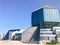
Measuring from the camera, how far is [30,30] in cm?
7019

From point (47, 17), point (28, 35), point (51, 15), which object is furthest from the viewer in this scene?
point (51, 15)

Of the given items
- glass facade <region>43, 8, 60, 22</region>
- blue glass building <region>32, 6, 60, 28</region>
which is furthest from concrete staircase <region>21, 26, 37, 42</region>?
glass facade <region>43, 8, 60, 22</region>

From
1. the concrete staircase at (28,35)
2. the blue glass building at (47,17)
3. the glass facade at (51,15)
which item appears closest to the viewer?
the concrete staircase at (28,35)

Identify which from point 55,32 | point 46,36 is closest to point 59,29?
point 55,32

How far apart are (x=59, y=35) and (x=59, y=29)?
6921 millimetres

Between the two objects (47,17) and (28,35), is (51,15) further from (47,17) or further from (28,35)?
(28,35)

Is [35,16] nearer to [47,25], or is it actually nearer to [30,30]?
[47,25]

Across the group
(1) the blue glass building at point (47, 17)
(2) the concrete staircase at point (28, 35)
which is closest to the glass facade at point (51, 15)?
(1) the blue glass building at point (47, 17)

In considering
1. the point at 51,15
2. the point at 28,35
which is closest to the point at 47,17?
the point at 51,15

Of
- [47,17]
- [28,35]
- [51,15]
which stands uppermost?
[51,15]

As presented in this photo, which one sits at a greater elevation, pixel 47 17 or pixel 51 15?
pixel 51 15

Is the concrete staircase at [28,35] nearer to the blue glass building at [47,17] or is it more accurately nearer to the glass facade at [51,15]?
the blue glass building at [47,17]

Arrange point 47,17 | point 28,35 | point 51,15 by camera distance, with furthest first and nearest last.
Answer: point 51,15 < point 47,17 < point 28,35

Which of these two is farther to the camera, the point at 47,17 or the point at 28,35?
the point at 47,17
